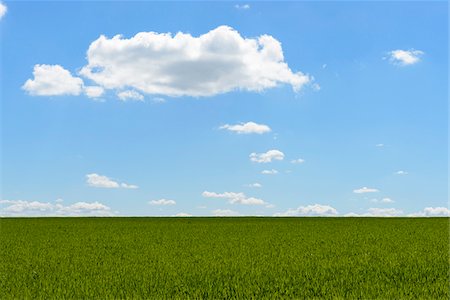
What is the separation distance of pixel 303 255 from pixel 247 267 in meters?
3.54

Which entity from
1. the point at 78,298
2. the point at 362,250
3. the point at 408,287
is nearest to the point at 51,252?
the point at 78,298

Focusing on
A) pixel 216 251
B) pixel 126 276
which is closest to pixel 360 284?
pixel 126 276

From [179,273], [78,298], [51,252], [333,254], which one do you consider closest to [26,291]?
[78,298]

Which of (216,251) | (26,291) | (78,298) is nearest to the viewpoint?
(78,298)

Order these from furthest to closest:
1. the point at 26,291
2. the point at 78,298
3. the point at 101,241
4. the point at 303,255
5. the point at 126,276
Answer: the point at 101,241 → the point at 303,255 → the point at 126,276 → the point at 26,291 → the point at 78,298

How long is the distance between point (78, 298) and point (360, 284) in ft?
21.4

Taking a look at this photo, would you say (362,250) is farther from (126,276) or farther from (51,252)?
(51,252)

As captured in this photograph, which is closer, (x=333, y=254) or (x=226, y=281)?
(x=226, y=281)

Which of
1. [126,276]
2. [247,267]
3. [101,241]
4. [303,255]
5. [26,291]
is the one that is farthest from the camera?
[101,241]

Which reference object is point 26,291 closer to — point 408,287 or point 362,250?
point 408,287

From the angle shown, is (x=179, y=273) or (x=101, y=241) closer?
(x=179, y=273)

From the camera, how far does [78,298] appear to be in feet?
34.4

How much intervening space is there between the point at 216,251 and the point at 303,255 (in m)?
3.38

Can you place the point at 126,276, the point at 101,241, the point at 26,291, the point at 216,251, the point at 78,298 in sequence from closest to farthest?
the point at 78,298 < the point at 26,291 < the point at 126,276 < the point at 216,251 < the point at 101,241
